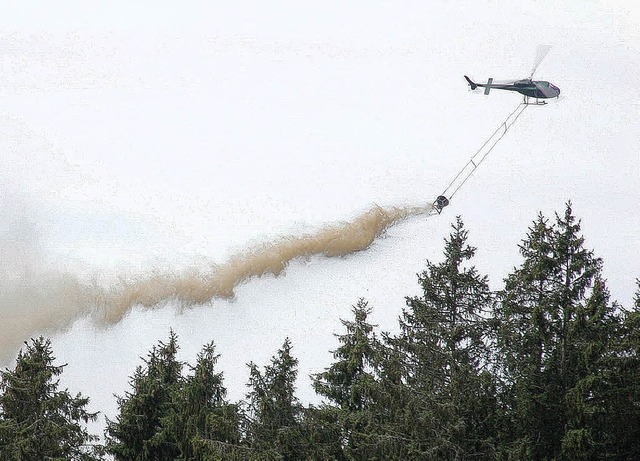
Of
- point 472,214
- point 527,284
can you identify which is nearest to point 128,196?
point 472,214

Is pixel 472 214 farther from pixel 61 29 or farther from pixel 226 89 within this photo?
pixel 61 29

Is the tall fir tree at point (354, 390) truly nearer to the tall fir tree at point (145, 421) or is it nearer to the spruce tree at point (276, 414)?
the spruce tree at point (276, 414)

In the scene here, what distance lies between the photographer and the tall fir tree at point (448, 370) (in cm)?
2056

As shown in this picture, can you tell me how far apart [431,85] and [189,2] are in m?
14.9

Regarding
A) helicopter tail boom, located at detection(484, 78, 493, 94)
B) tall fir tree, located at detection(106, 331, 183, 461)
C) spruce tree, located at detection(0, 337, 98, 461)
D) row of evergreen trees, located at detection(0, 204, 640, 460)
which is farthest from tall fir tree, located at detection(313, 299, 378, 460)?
helicopter tail boom, located at detection(484, 78, 493, 94)

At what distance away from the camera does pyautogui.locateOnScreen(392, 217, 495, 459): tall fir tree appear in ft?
67.5

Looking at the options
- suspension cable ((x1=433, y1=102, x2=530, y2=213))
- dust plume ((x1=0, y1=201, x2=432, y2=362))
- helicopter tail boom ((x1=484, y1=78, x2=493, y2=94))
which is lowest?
dust plume ((x1=0, y1=201, x2=432, y2=362))

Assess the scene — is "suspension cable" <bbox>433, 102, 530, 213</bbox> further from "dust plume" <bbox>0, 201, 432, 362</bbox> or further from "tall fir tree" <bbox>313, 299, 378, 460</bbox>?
"tall fir tree" <bbox>313, 299, 378, 460</bbox>

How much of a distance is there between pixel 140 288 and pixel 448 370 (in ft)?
51.0

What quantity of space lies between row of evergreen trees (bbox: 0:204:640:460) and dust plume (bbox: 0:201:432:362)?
382 inches

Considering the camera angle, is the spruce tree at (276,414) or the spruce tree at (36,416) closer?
the spruce tree at (36,416)

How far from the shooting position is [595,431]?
20672 millimetres

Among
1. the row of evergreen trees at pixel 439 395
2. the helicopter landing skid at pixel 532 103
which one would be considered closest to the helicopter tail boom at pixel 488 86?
the helicopter landing skid at pixel 532 103

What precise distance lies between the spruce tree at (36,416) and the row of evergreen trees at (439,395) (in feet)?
0.12
